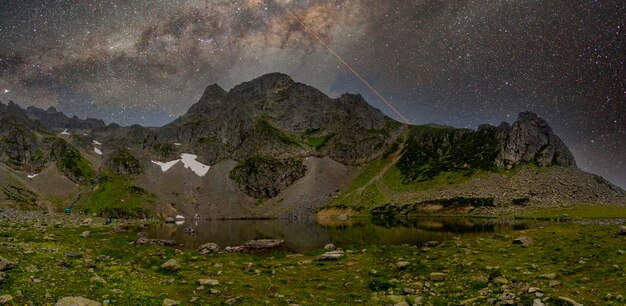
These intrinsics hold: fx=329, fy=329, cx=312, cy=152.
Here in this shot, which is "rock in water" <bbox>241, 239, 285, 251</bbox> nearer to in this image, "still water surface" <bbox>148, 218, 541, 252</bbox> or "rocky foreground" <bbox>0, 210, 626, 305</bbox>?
"still water surface" <bbox>148, 218, 541, 252</bbox>

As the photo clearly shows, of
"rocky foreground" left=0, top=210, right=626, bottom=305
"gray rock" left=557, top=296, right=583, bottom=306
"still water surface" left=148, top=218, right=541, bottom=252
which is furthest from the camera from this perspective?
"still water surface" left=148, top=218, right=541, bottom=252

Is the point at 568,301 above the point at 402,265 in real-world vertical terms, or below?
above

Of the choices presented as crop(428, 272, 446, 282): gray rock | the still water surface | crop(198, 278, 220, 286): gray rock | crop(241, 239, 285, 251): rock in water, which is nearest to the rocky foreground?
crop(428, 272, 446, 282): gray rock

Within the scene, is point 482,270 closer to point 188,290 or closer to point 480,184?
point 188,290

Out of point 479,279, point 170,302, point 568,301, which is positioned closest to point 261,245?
point 170,302

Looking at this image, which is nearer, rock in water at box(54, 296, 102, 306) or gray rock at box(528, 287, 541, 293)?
rock in water at box(54, 296, 102, 306)

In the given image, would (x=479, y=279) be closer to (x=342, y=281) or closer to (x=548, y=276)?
(x=548, y=276)

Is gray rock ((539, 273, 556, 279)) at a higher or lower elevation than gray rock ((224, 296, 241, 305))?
higher

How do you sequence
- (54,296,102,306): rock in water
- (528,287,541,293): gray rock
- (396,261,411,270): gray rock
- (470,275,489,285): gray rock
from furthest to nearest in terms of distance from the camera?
(396,261,411,270): gray rock < (470,275,489,285): gray rock < (528,287,541,293): gray rock < (54,296,102,306): rock in water

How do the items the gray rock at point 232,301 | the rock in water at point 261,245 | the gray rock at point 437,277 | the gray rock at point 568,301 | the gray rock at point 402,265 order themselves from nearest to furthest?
1. the gray rock at point 568,301
2. the gray rock at point 232,301
3. the gray rock at point 437,277
4. the gray rock at point 402,265
5. the rock in water at point 261,245

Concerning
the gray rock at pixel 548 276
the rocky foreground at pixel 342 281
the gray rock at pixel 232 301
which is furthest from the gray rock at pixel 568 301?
the gray rock at pixel 232 301

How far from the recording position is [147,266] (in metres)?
29.6

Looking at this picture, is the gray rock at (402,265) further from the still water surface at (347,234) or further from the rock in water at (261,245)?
the rock in water at (261,245)

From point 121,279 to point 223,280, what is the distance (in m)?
6.71
